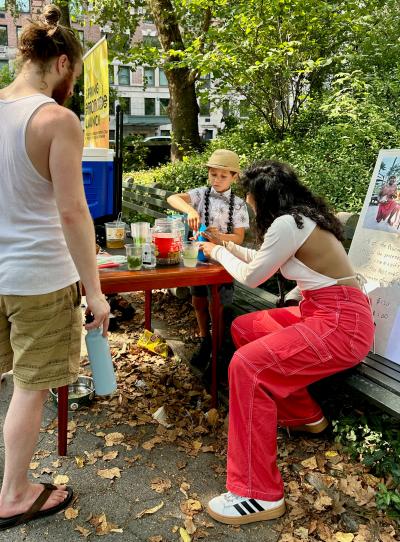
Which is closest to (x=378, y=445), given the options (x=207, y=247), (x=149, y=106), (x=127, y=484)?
(x=127, y=484)

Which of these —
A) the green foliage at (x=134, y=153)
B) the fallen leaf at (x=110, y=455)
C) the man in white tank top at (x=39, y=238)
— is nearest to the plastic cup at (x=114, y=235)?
the man in white tank top at (x=39, y=238)

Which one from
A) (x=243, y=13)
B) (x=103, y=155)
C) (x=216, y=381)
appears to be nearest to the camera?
(x=216, y=381)

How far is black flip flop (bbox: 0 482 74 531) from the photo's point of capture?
2.14 metres

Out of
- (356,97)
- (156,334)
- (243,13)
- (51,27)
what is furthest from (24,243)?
(243,13)

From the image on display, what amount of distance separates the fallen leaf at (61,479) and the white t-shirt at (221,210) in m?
1.94

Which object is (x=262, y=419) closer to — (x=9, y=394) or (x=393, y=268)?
(x=393, y=268)

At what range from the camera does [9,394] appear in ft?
11.0

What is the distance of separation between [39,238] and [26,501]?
121cm

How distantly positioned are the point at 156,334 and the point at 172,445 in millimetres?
1555

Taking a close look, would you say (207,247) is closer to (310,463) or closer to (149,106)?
(310,463)

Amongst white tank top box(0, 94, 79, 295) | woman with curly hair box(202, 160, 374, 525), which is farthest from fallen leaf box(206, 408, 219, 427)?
white tank top box(0, 94, 79, 295)

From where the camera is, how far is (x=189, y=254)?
9.34 ft

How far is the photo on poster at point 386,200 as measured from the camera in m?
2.96

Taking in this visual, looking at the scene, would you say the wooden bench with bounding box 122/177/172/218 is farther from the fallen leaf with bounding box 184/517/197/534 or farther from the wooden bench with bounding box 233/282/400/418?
the fallen leaf with bounding box 184/517/197/534
